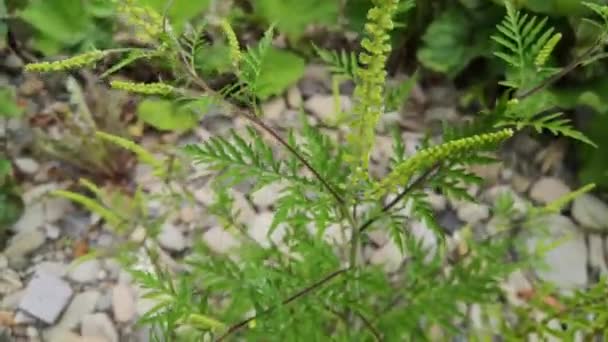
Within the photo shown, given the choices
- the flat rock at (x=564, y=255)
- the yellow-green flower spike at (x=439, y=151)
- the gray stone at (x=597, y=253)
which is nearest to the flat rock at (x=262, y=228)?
the flat rock at (x=564, y=255)

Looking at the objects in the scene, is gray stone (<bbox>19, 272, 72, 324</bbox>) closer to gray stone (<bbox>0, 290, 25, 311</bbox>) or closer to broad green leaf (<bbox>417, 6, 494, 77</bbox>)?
gray stone (<bbox>0, 290, 25, 311</bbox>)

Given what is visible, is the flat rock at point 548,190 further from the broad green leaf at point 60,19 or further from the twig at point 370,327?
the broad green leaf at point 60,19

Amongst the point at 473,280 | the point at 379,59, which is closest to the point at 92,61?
the point at 379,59

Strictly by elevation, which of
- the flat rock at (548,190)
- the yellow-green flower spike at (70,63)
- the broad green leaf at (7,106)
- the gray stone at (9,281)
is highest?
the yellow-green flower spike at (70,63)

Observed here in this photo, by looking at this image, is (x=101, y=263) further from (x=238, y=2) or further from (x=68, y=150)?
(x=238, y=2)

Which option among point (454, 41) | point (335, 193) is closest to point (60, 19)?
point (454, 41)
